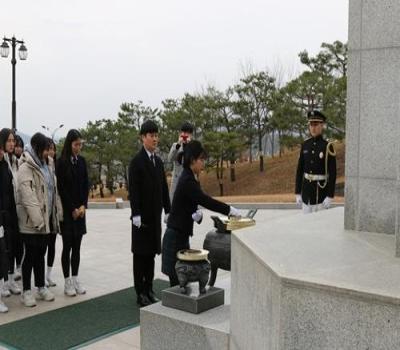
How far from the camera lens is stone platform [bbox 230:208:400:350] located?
1.87 metres

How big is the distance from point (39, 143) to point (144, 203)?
120cm

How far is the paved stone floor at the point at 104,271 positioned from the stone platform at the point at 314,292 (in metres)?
1.34

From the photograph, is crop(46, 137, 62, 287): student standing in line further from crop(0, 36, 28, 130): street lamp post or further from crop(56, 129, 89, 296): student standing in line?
crop(0, 36, 28, 130): street lamp post

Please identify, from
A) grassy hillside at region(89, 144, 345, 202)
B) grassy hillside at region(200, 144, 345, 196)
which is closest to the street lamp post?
grassy hillside at region(89, 144, 345, 202)

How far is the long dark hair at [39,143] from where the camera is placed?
4.86 meters

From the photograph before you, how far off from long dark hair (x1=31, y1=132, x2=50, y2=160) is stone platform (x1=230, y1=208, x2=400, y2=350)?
259 cm

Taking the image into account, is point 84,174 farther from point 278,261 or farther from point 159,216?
point 278,261

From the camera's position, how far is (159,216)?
478cm

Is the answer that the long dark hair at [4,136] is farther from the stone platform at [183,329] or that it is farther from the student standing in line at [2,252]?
the stone platform at [183,329]

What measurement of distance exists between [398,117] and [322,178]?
2.52 metres

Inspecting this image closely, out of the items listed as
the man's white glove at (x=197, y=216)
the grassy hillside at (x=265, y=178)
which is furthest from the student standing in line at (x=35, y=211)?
the grassy hillside at (x=265, y=178)

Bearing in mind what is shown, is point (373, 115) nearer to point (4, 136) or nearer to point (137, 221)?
point (137, 221)

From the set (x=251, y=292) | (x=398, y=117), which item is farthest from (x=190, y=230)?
(x=398, y=117)

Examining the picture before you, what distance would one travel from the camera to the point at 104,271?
20.4 feet
